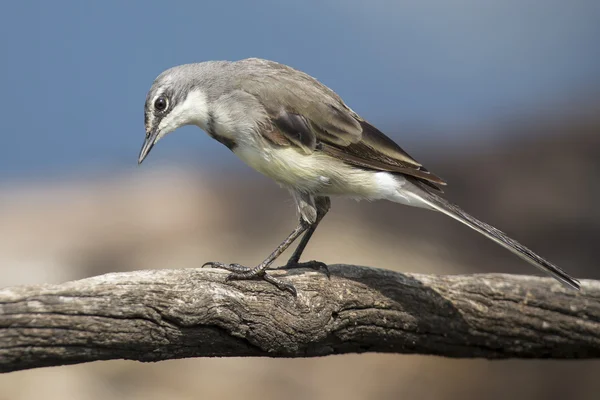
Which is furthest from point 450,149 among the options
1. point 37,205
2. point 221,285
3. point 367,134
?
point 221,285

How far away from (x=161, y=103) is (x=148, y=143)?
0.77 feet

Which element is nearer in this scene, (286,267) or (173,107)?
(173,107)

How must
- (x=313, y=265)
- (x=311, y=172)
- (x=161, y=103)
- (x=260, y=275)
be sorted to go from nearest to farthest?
1. (x=260, y=275)
2. (x=311, y=172)
3. (x=161, y=103)
4. (x=313, y=265)

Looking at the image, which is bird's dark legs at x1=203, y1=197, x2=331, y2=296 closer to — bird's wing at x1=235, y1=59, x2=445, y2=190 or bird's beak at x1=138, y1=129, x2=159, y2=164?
bird's wing at x1=235, y1=59, x2=445, y2=190

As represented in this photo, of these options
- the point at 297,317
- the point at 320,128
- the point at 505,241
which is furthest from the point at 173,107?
the point at 505,241

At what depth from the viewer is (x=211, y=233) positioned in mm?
9156

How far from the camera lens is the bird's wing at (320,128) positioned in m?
4.39

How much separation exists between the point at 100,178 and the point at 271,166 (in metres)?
6.37

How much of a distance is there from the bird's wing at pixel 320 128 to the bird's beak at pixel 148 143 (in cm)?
54

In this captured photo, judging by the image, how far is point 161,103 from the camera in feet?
14.8

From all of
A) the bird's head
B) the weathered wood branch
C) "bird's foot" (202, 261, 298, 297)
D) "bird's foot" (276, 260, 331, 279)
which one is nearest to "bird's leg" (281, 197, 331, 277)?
"bird's foot" (276, 260, 331, 279)

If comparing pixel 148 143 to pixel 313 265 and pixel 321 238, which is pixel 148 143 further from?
pixel 321 238

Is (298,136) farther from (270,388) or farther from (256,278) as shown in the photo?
(270,388)

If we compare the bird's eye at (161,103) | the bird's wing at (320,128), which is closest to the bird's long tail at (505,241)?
the bird's wing at (320,128)
